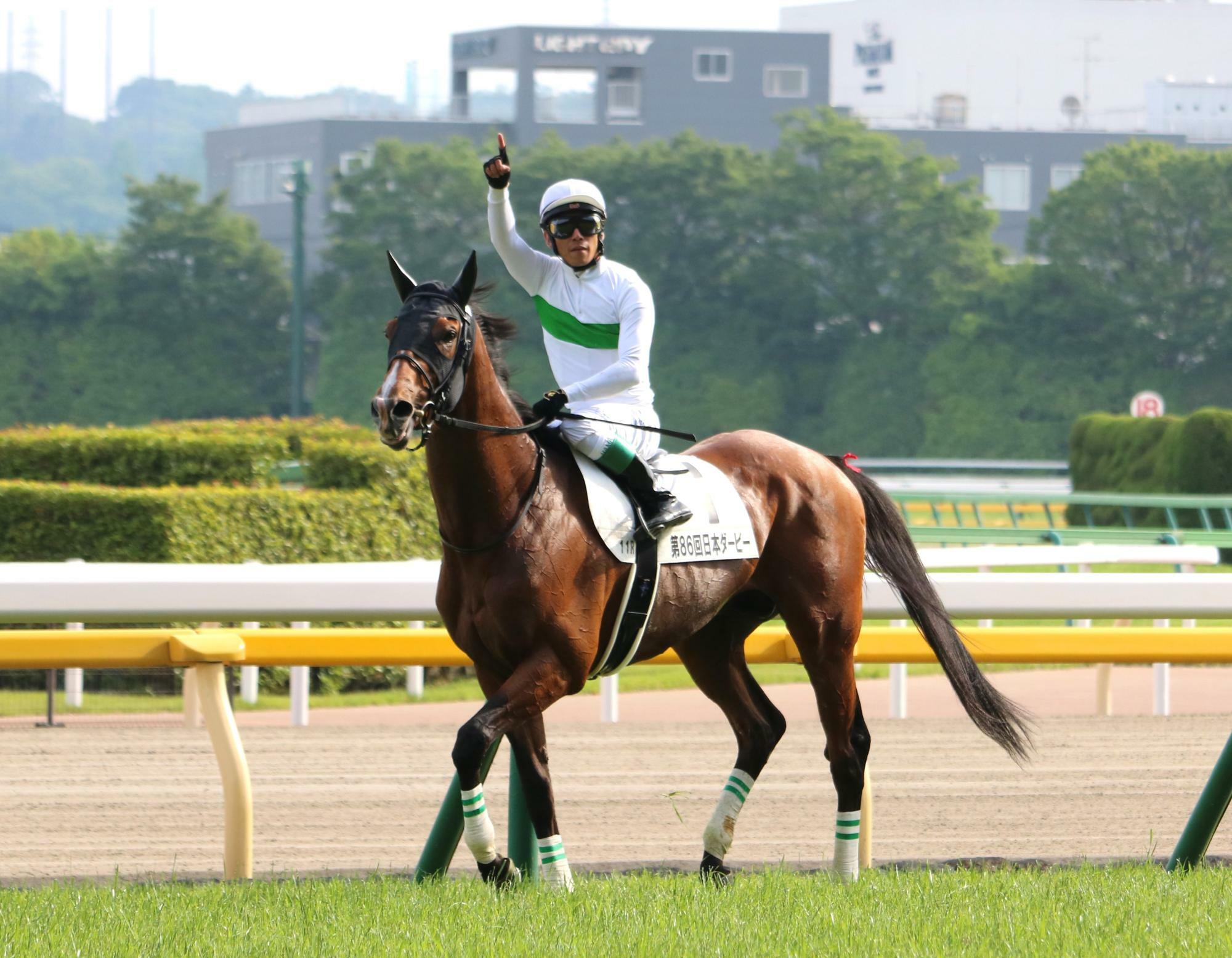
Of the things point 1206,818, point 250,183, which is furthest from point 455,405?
point 250,183

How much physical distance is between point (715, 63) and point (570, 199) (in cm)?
7263

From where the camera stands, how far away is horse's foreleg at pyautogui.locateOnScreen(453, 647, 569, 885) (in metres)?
4.46

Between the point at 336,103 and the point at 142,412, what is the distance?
33.3 m

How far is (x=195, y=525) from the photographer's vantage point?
1169 cm

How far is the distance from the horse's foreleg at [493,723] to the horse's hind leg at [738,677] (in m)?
0.90

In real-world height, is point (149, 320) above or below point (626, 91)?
below

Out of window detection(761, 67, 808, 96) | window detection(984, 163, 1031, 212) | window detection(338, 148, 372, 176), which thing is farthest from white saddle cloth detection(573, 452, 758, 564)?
window detection(761, 67, 808, 96)

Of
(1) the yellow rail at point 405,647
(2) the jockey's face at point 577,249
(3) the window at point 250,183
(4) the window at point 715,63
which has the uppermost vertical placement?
(4) the window at point 715,63

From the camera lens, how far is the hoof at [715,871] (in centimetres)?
506

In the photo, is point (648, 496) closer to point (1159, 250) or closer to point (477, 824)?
point (477, 824)

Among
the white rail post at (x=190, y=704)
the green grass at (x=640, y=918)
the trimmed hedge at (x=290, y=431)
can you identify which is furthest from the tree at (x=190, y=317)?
the green grass at (x=640, y=918)

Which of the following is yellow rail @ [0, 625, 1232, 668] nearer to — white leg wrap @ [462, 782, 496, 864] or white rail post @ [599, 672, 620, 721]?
white leg wrap @ [462, 782, 496, 864]

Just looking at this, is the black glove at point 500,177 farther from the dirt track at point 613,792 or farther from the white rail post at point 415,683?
the white rail post at point 415,683

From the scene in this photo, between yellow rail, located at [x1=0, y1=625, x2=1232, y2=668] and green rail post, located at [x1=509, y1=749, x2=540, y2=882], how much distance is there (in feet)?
2.15
